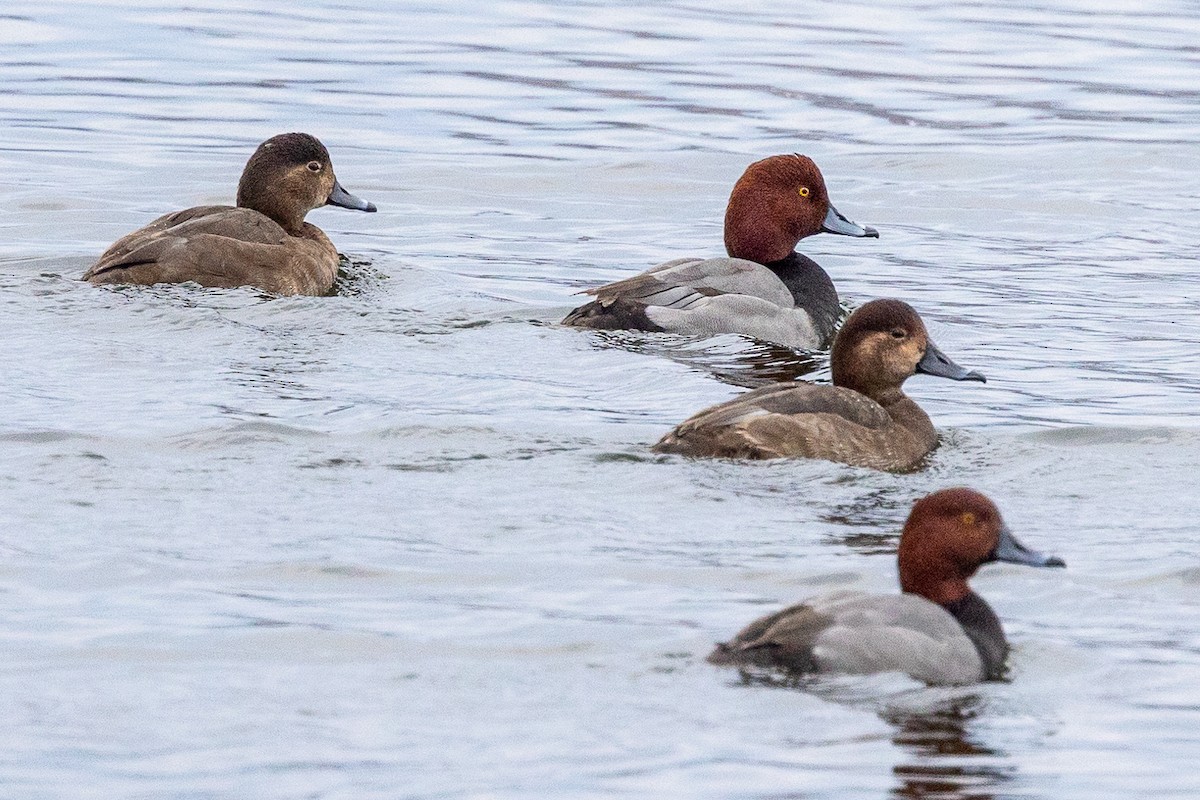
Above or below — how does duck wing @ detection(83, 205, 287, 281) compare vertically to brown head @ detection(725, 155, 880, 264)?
below

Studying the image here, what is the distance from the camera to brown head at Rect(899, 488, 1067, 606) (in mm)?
6773

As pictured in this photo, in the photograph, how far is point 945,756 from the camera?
5867 millimetres

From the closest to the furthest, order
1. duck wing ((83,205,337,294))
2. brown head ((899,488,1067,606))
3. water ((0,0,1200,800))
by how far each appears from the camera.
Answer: water ((0,0,1200,800))
brown head ((899,488,1067,606))
duck wing ((83,205,337,294))

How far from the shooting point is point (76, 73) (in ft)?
71.4

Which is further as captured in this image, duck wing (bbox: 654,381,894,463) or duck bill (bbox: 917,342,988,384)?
duck bill (bbox: 917,342,988,384)

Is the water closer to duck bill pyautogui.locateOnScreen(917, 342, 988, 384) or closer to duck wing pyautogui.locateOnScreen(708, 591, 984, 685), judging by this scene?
duck wing pyautogui.locateOnScreen(708, 591, 984, 685)

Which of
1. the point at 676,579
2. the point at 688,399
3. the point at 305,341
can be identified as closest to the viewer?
the point at 676,579

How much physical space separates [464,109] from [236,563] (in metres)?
13.4

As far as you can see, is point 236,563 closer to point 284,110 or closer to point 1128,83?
point 284,110

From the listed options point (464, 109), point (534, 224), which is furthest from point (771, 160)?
point (464, 109)

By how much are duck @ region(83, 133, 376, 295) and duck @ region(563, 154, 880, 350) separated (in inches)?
66.3

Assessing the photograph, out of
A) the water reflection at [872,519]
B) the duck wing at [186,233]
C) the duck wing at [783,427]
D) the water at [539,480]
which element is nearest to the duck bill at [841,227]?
the water at [539,480]

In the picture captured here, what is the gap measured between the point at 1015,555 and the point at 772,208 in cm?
566

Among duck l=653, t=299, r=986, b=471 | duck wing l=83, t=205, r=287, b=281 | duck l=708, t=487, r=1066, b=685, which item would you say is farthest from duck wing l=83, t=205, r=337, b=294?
duck l=708, t=487, r=1066, b=685
